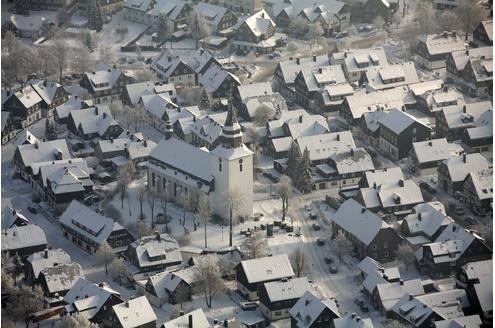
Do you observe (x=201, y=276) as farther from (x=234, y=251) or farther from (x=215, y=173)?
(x=215, y=173)

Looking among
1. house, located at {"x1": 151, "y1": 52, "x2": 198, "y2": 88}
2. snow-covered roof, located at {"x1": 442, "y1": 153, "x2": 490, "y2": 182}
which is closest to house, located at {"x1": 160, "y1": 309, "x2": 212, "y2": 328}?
snow-covered roof, located at {"x1": 442, "y1": 153, "x2": 490, "y2": 182}

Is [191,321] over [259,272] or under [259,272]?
over

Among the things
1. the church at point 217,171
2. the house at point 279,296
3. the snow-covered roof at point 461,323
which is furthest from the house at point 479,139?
the snow-covered roof at point 461,323

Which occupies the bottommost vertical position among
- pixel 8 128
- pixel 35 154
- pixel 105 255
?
pixel 8 128

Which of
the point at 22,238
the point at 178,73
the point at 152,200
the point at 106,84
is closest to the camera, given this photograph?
the point at 22,238

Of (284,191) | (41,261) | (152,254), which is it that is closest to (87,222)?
(41,261)

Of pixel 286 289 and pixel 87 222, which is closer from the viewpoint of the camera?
pixel 286 289

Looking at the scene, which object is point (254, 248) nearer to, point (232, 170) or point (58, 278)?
point (232, 170)

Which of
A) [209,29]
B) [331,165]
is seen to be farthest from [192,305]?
[209,29]
